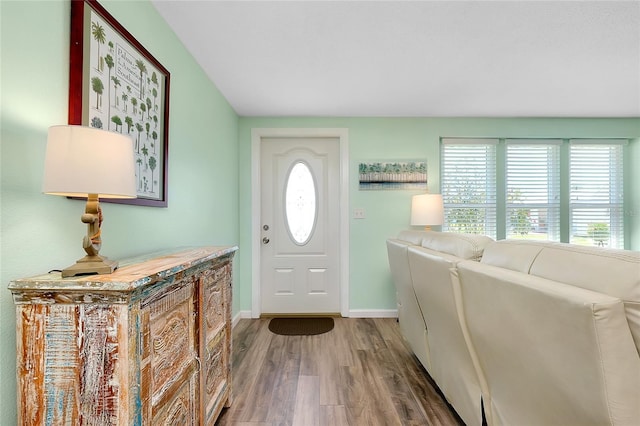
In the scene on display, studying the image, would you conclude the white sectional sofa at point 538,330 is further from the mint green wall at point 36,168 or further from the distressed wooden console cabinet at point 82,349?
the mint green wall at point 36,168

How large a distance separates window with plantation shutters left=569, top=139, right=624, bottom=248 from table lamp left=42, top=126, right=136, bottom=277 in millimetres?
4415

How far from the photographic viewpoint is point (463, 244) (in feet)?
4.98

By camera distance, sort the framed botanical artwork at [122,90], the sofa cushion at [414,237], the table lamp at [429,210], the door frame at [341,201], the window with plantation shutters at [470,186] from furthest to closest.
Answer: the window with plantation shutters at [470,186] < the door frame at [341,201] < the table lamp at [429,210] < the sofa cushion at [414,237] < the framed botanical artwork at [122,90]

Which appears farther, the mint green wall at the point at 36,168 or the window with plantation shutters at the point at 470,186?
the window with plantation shutters at the point at 470,186

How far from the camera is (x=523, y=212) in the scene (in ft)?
11.2

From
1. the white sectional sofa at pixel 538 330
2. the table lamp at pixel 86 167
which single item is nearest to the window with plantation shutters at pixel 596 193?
the white sectional sofa at pixel 538 330

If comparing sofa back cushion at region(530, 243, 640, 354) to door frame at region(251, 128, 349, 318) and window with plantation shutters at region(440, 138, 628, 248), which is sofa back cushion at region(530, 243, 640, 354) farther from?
window with plantation shutters at region(440, 138, 628, 248)

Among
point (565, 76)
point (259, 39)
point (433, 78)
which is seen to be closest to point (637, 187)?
point (565, 76)

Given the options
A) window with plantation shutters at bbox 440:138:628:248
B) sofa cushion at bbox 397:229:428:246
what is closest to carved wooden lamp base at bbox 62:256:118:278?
sofa cushion at bbox 397:229:428:246

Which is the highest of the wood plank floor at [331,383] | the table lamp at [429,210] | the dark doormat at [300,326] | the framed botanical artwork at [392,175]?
the framed botanical artwork at [392,175]

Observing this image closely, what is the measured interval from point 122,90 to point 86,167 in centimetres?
71

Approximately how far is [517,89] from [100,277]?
329 cm

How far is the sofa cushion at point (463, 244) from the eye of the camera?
1.46 m

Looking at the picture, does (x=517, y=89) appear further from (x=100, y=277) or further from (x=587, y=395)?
(x=100, y=277)
